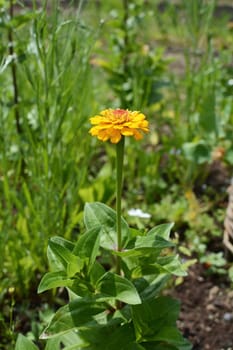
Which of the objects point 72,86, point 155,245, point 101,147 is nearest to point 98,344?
point 155,245

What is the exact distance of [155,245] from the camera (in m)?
0.98

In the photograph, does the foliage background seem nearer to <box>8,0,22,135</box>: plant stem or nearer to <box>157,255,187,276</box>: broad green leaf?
<box>8,0,22,135</box>: plant stem

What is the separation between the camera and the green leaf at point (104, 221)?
1062mm

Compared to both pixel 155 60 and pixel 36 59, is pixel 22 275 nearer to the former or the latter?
pixel 36 59

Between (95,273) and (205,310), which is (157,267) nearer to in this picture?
(95,273)

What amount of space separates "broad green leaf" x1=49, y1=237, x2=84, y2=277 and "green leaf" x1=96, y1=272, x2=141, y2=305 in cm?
5

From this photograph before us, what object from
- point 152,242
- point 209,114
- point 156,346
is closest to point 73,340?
point 156,346

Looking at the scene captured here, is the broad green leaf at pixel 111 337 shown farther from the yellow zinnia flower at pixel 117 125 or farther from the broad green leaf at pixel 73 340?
the yellow zinnia flower at pixel 117 125

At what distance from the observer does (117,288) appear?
975 mm

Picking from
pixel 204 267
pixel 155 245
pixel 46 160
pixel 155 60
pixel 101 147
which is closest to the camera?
pixel 155 245

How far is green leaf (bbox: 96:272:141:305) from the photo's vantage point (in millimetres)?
952

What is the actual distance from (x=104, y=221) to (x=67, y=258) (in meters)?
0.13

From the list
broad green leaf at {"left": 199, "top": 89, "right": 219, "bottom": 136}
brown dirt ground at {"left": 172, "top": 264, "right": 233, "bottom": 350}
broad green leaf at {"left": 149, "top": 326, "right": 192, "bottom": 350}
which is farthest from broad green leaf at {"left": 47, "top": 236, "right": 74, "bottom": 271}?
broad green leaf at {"left": 199, "top": 89, "right": 219, "bottom": 136}

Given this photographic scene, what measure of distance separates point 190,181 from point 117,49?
1.98ft
